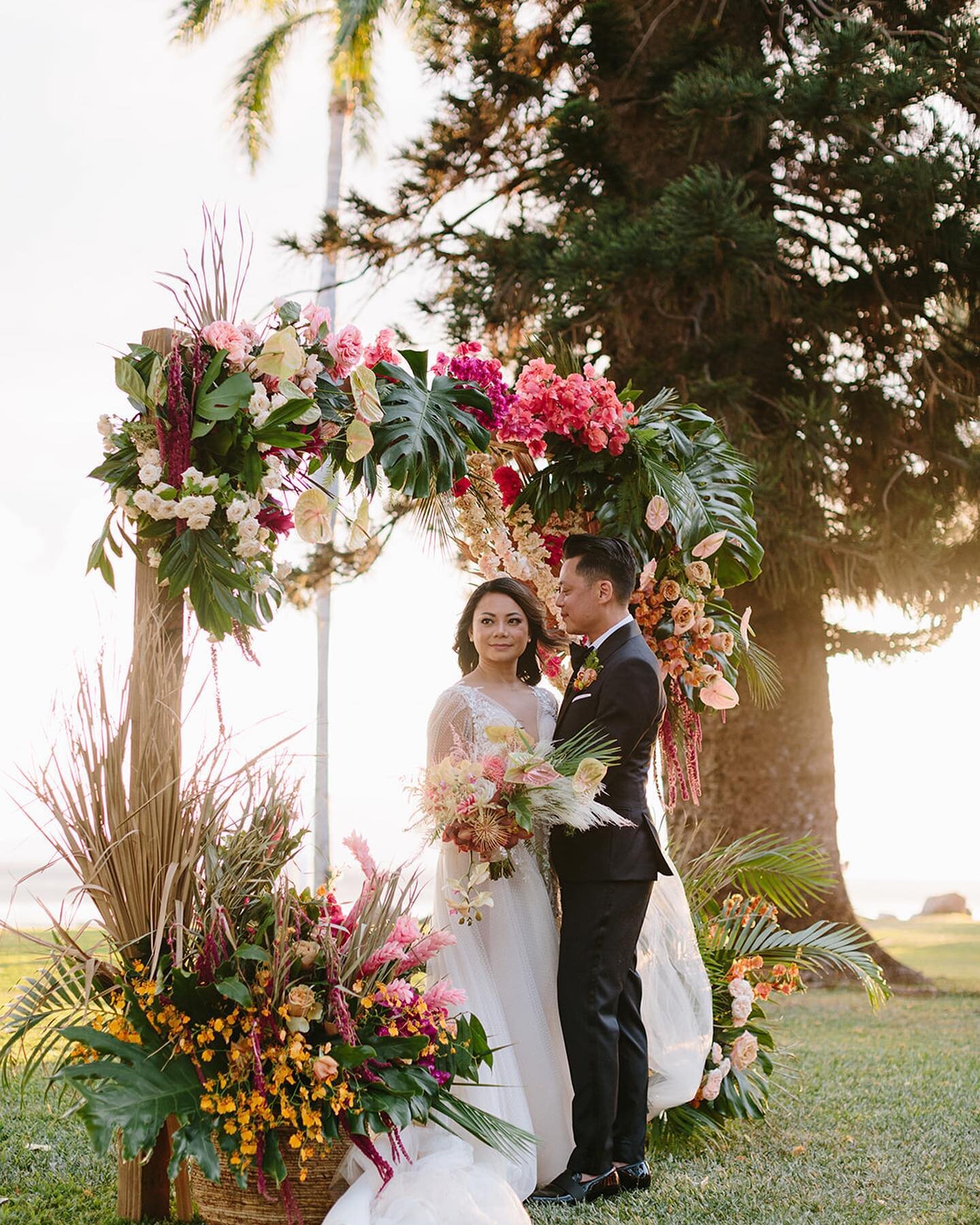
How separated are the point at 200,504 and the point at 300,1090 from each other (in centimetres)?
174

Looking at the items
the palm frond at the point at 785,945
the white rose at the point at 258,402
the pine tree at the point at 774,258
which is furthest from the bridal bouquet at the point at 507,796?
the pine tree at the point at 774,258

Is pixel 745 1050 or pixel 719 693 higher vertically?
pixel 719 693

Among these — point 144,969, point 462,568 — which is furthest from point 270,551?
point 462,568

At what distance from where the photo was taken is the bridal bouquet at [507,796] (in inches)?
157

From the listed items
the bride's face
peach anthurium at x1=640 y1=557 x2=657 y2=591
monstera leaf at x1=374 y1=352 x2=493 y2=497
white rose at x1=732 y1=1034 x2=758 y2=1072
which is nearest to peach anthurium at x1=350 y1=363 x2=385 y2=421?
monstera leaf at x1=374 y1=352 x2=493 y2=497

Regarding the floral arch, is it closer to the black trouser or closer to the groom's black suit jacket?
the groom's black suit jacket

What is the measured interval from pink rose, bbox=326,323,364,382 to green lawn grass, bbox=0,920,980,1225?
7.10 ft

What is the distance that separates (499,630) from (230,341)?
1597mm

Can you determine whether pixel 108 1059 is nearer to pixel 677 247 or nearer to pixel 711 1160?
pixel 711 1160

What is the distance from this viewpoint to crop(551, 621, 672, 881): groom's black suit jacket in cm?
423

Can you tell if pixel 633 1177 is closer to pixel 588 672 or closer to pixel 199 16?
pixel 588 672

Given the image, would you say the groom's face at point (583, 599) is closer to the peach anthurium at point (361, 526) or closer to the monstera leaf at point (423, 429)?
the monstera leaf at point (423, 429)

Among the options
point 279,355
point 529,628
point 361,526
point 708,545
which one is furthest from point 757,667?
point 279,355

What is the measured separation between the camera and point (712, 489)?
532 cm
